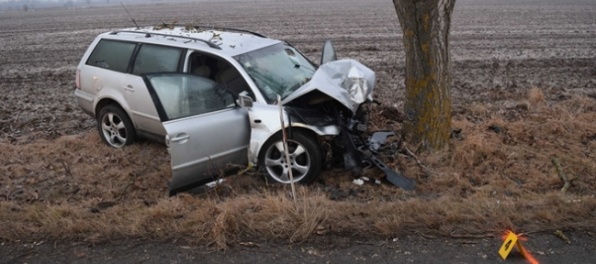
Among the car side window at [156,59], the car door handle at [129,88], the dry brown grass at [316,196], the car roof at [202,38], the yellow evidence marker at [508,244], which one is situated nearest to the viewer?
the yellow evidence marker at [508,244]

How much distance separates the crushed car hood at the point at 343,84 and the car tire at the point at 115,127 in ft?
8.16

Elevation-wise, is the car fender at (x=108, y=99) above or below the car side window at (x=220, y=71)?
below

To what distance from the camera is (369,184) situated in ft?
19.2

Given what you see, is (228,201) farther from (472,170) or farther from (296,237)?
(472,170)

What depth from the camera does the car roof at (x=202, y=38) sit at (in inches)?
261

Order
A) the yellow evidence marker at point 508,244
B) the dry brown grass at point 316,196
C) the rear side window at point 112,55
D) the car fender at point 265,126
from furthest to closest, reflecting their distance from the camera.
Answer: the rear side window at point 112,55 < the car fender at point 265,126 < the dry brown grass at point 316,196 < the yellow evidence marker at point 508,244

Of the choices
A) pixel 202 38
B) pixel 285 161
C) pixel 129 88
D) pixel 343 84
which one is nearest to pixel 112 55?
pixel 129 88

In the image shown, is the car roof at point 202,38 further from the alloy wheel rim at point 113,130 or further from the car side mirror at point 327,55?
the alloy wheel rim at point 113,130

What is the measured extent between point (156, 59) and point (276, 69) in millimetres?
1664

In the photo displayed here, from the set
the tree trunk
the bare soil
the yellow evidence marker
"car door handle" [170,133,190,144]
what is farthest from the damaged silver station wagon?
the yellow evidence marker

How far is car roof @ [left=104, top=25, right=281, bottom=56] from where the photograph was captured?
21.8 ft

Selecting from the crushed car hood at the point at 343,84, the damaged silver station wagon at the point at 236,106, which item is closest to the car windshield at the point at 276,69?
the damaged silver station wagon at the point at 236,106

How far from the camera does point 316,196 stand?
203 inches

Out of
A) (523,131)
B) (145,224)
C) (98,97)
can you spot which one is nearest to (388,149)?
(523,131)
